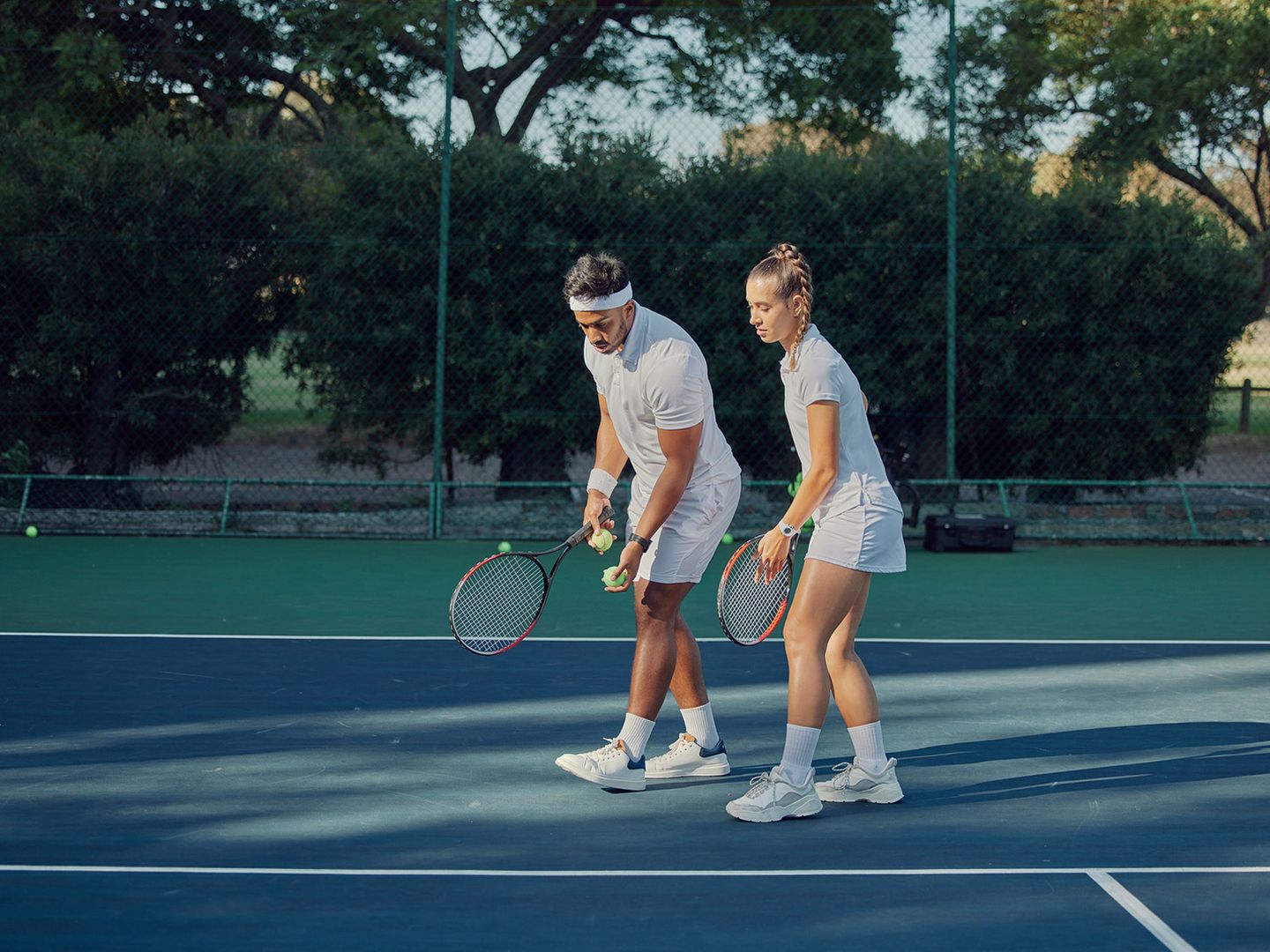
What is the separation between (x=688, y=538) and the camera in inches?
194

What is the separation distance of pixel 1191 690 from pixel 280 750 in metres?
3.50

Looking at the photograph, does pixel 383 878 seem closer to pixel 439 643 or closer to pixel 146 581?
pixel 439 643

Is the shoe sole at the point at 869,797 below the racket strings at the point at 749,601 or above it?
below

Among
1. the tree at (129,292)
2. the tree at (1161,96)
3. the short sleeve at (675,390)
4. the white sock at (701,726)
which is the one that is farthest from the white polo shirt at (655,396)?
the tree at (1161,96)

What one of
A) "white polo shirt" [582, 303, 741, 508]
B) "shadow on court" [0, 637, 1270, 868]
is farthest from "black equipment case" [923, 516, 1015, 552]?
"white polo shirt" [582, 303, 741, 508]

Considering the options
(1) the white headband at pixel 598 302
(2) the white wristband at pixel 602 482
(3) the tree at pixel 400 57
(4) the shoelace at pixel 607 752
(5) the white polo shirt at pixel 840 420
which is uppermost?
(3) the tree at pixel 400 57

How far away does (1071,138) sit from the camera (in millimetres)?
15273

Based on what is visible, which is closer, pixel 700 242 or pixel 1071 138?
pixel 700 242

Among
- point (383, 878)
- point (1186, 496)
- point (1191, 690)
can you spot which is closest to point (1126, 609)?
point (1191, 690)

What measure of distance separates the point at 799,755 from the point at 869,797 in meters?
0.32

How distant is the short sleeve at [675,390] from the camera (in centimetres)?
477

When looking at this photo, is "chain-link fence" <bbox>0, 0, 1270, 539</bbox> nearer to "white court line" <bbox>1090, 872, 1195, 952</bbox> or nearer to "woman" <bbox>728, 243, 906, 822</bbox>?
"woman" <bbox>728, 243, 906, 822</bbox>

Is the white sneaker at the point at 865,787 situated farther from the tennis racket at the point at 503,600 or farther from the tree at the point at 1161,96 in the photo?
the tree at the point at 1161,96

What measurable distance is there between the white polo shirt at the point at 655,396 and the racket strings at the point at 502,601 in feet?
1.78
